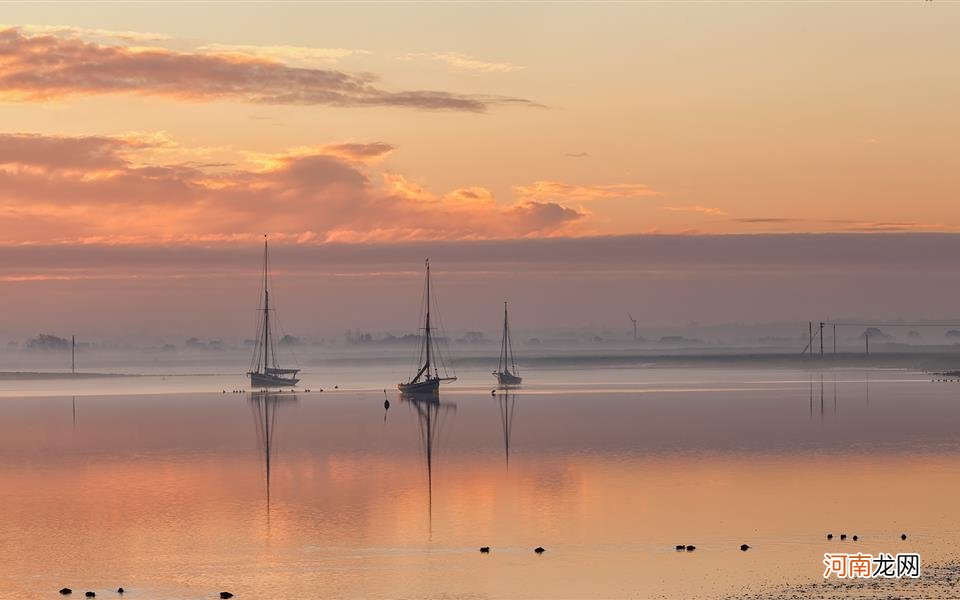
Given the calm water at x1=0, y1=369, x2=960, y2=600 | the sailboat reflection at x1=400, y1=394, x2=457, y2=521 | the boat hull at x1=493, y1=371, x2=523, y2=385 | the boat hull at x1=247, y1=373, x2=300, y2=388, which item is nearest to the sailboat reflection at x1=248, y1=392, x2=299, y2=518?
the calm water at x1=0, y1=369, x2=960, y2=600

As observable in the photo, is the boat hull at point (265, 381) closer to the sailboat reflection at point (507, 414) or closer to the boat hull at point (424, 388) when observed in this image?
the sailboat reflection at point (507, 414)

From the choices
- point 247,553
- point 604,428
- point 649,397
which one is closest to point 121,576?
point 247,553

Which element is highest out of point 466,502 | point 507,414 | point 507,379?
point 507,379

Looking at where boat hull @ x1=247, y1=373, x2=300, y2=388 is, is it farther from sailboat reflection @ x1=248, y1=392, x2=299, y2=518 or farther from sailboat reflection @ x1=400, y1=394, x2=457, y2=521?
sailboat reflection @ x1=400, y1=394, x2=457, y2=521

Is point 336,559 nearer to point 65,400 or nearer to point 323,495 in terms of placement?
point 323,495

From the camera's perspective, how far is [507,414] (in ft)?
363

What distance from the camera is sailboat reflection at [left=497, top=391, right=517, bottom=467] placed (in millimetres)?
78175

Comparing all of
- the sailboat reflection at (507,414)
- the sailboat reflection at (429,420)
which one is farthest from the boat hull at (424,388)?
the sailboat reflection at (507,414)

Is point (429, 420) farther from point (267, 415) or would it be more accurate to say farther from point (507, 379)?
point (507, 379)

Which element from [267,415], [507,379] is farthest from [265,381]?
[267,415]

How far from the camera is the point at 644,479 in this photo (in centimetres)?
5853

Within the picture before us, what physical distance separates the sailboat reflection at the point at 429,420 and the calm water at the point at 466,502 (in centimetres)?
41

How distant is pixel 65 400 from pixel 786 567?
120m

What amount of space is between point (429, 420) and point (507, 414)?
8.16m
